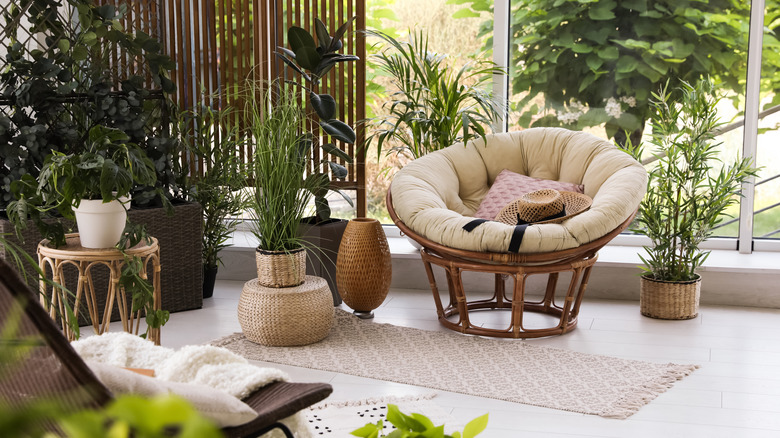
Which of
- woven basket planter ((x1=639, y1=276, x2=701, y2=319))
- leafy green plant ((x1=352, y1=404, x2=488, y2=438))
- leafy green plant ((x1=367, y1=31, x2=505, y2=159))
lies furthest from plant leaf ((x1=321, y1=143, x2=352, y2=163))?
leafy green plant ((x1=352, y1=404, x2=488, y2=438))

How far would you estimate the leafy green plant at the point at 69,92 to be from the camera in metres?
3.60

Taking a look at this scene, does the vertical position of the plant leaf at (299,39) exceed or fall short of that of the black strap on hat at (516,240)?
it exceeds it

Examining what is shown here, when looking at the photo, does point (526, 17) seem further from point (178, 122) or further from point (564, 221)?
point (178, 122)

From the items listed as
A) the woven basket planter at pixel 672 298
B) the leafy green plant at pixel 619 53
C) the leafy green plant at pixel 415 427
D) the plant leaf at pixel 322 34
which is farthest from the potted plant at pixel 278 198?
the leafy green plant at pixel 415 427

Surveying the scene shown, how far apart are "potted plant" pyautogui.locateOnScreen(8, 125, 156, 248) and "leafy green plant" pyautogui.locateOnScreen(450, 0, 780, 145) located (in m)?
2.78

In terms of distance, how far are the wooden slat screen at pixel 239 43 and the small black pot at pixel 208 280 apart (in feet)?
1.84

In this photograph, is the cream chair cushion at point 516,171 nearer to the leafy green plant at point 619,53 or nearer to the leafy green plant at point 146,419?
the leafy green plant at point 619,53

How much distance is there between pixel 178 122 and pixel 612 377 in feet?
8.38

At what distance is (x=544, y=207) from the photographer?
11.5ft

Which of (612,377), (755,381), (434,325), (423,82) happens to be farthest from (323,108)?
(755,381)

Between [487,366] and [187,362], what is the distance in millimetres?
1634

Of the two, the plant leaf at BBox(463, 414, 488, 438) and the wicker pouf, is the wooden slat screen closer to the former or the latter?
the wicker pouf

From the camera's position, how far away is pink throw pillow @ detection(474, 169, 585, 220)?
387cm

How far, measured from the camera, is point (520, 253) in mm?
3336
